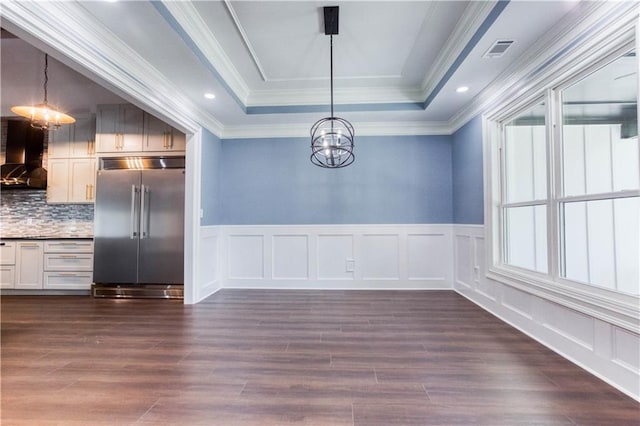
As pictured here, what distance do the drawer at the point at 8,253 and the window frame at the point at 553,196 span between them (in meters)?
6.35

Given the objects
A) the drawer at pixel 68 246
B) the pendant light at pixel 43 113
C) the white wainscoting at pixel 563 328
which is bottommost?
the white wainscoting at pixel 563 328

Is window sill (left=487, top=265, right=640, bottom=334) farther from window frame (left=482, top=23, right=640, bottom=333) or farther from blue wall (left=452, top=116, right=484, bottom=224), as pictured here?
blue wall (left=452, top=116, right=484, bottom=224)

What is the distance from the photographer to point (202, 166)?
3.94 meters

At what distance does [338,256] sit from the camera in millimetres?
4430

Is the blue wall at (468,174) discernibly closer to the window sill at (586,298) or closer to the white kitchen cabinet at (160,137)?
the window sill at (586,298)

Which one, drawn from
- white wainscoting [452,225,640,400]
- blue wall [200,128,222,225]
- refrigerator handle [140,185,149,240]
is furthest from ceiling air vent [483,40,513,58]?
refrigerator handle [140,185,149,240]

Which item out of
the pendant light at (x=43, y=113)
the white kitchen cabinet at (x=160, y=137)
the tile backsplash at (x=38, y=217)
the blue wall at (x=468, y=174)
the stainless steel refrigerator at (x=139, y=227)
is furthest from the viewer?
the tile backsplash at (x=38, y=217)

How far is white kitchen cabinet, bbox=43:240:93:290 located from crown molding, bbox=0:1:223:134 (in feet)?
8.45

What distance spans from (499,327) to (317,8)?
3.36 meters

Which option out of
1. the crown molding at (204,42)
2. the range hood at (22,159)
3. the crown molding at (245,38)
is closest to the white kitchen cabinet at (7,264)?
the range hood at (22,159)

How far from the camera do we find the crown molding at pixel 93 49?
1.69 metres

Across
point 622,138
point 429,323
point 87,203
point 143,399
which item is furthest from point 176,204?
point 622,138

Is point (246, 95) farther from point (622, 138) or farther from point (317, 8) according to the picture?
point (622, 138)

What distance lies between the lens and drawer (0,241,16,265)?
13.5ft
